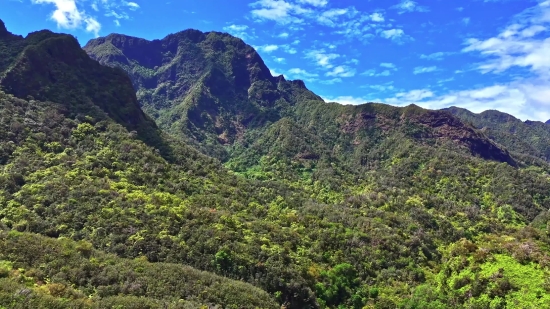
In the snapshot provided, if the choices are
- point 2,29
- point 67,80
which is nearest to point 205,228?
point 67,80

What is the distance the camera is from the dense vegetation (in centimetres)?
3841

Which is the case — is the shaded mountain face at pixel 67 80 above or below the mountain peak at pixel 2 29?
below

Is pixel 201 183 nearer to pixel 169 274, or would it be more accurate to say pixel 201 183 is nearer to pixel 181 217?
pixel 181 217

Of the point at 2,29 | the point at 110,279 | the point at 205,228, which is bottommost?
the point at 110,279

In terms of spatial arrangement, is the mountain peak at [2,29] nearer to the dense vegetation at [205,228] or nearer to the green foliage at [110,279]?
the dense vegetation at [205,228]

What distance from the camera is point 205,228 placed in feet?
174

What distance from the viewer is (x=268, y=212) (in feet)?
236

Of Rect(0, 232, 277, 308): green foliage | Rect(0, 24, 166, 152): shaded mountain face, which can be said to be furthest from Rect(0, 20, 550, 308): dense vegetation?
Rect(0, 24, 166, 152): shaded mountain face

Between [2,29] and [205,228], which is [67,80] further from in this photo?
[205,228]

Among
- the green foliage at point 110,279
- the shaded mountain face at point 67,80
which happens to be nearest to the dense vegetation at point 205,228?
the green foliage at point 110,279

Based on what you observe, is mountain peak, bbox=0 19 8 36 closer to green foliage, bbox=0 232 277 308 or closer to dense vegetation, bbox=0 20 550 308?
dense vegetation, bbox=0 20 550 308

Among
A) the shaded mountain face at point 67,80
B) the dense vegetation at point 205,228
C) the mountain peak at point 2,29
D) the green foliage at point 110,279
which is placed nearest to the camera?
the green foliage at point 110,279

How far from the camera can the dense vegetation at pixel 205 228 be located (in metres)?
38.4

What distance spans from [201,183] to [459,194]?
248ft
